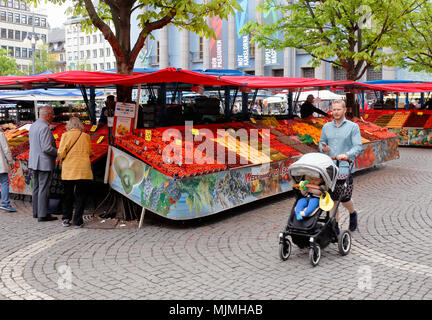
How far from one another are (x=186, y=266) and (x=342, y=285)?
1.81 m

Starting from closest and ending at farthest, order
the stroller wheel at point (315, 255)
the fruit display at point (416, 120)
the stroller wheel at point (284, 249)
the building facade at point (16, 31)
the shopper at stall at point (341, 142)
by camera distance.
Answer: the stroller wheel at point (315, 255)
the stroller wheel at point (284, 249)
the shopper at stall at point (341, 142)
the fruit display at point (416, 120)
the building facade at point (16, 31)

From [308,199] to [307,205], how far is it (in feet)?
0.24

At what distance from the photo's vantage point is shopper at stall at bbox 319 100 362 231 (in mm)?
6406

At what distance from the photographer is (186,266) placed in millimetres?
5730

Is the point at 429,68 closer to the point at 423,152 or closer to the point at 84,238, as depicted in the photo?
the point at 423,152

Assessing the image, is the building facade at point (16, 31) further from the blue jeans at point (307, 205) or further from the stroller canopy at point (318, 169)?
the blue jeans at point (307, 205)

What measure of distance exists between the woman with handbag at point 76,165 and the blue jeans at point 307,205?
11.5 ft

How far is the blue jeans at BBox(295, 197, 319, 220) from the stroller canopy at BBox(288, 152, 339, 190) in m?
0.27

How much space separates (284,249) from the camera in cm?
585

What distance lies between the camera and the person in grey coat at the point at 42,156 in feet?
26.2

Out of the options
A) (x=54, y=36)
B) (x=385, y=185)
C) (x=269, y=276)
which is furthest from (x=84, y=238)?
(x=54, y=36)

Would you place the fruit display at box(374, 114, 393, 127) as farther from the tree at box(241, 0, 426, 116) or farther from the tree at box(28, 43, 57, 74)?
the tree at box(28, 43, 57, 74)

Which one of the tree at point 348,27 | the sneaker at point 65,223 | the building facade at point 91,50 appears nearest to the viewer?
the sneaker at point 65,223

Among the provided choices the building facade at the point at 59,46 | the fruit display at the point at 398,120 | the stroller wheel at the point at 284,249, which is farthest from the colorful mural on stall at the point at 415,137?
the building facade at the point at 59,46
